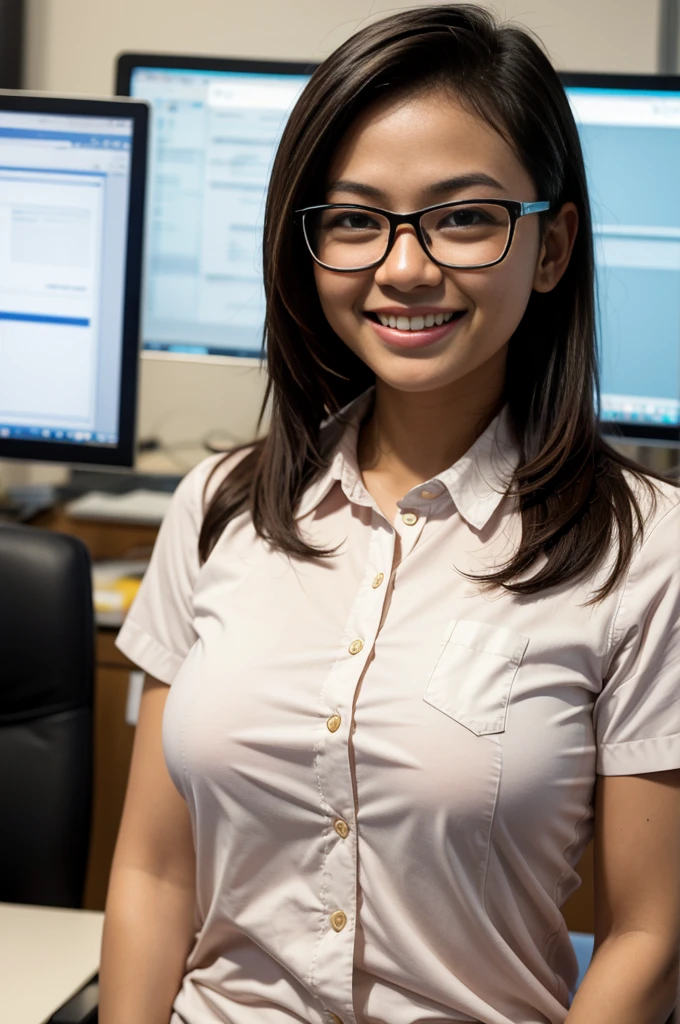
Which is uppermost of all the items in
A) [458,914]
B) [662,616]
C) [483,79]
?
[483,79]

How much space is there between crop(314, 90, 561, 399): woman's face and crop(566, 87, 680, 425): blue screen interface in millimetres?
590

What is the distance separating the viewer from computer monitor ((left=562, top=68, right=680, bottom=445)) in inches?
59.2

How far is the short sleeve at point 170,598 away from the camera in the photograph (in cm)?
112

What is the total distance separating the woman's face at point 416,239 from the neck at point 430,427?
0.22 feet

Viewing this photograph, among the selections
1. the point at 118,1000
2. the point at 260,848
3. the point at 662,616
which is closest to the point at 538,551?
the point at 662,616

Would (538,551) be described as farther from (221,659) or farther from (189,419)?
(189,419)

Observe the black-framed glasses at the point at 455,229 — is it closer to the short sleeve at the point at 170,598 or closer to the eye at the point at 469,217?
the eye at the point at 469,217

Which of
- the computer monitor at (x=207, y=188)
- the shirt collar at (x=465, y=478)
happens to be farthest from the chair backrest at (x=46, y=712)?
the computer monitor at (x=207, y=188)

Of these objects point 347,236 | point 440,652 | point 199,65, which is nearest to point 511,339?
point 347,236

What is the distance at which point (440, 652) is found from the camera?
94 centimetres

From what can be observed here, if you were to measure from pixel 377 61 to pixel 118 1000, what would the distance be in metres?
0.85

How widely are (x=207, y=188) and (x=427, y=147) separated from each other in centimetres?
80

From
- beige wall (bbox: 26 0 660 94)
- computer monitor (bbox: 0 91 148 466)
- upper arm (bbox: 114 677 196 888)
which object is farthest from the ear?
beige wall (bbox: 26 0 660 94)

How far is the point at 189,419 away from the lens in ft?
6.97
